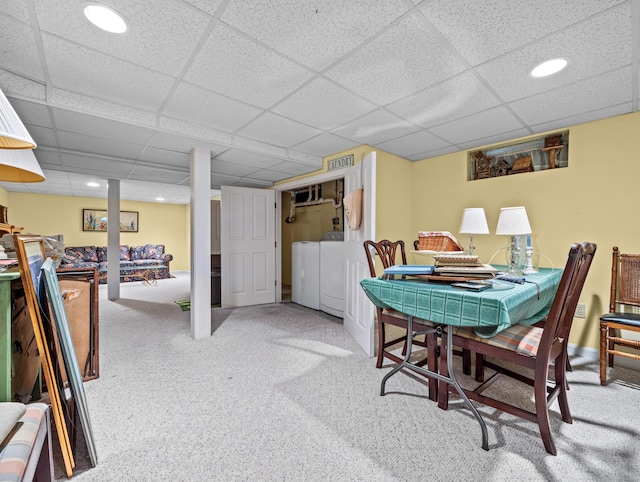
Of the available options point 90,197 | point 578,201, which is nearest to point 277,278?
point 578,201

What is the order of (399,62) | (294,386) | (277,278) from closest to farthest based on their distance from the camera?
(399,62), (294,386), (277,278)

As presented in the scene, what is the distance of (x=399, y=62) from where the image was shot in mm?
1775

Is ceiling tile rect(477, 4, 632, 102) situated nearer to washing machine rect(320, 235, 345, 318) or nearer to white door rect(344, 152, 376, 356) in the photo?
white door rect(344, 152, 376, 356)

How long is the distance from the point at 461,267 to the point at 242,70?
1868mm

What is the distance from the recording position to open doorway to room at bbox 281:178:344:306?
4.43 m

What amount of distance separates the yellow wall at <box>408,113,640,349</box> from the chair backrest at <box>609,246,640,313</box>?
13cm

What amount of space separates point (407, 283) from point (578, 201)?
2219mm

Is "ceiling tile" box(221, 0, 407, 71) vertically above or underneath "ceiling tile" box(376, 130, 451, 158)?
above

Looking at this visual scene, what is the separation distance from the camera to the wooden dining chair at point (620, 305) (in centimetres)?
211

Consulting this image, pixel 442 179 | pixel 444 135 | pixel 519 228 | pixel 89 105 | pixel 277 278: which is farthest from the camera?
pixel 277 278

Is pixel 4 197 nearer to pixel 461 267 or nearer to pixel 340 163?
pixel 340 163

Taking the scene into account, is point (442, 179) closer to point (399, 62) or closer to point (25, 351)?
point (399, 62)

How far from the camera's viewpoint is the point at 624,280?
7.76 ft

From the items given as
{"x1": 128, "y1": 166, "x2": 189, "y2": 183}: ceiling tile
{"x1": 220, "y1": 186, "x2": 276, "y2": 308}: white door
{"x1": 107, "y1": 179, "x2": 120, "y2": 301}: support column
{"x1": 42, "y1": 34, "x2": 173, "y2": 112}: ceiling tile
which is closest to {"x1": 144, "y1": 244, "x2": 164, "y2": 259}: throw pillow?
{"x1": 107, "y1": 179, "x2": 120, "y2": 301}: support column
